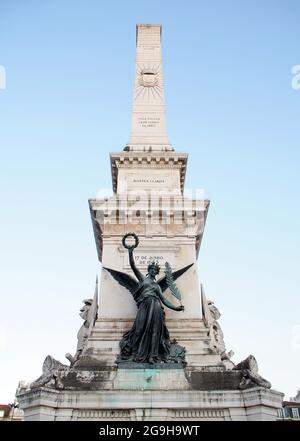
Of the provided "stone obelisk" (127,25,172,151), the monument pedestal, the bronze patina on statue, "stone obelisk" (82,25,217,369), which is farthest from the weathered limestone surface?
"stone obelisk" (127,25,172,151)

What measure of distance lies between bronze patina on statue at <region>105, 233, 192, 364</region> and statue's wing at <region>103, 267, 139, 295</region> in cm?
33

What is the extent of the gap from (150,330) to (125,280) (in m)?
2.06

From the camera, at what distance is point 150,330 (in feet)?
42.5

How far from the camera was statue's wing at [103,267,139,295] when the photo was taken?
14.2 meters

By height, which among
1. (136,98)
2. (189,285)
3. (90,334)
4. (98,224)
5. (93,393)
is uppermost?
(136,98)

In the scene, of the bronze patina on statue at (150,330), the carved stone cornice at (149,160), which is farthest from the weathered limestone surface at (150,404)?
the carved stone cornice at (149,160)

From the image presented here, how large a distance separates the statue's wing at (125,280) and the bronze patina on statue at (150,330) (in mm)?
331

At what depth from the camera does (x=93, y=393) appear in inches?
469

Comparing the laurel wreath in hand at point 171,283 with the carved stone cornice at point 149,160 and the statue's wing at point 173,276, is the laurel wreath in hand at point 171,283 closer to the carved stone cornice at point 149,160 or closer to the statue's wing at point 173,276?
the statue's wing at point 173,276

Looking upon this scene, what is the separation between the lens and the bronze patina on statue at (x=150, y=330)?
1280 cm

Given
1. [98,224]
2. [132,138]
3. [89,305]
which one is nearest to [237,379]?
[89,305]
